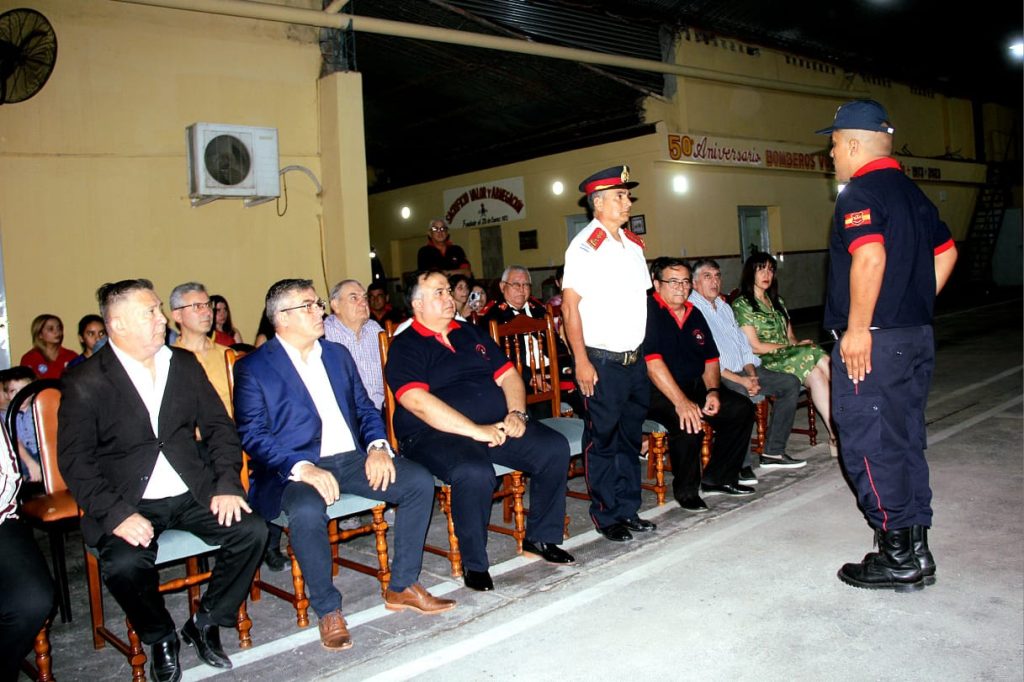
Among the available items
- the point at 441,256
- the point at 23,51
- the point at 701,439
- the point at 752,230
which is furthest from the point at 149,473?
the point at 752,230

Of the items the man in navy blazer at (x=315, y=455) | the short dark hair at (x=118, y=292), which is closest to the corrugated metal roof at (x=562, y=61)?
the man in navy blazer at (x=315, y=455)

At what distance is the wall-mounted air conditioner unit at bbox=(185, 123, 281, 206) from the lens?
6.98m

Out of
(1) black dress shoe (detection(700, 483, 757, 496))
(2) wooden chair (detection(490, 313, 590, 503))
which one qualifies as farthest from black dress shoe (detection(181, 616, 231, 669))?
(1) black dress shoe (detection(700, 483, 757, 496))

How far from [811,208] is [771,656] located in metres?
14.3

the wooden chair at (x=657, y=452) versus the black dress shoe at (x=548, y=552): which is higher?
the wooden chair at (x=657, y=452)

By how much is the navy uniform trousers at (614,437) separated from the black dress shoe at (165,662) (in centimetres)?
199

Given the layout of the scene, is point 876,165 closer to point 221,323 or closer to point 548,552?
point 548,552

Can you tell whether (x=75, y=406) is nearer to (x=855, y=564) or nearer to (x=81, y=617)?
(x=81, y=617)

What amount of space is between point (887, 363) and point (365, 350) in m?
2.82

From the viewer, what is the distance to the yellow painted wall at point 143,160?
6625mm

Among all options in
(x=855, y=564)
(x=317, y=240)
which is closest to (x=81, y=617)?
(x=855, y=564)

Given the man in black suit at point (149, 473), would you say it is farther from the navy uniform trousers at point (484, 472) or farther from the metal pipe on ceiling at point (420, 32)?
the metal pipe on ceiling at point (420, 32)

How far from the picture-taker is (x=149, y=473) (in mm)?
2910

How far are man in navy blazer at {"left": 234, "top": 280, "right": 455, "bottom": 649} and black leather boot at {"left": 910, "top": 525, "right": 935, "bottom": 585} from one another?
1.83 metres
